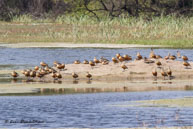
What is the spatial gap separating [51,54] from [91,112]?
19.6 metres

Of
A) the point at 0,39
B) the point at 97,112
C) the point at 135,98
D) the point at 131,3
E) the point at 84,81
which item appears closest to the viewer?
the point at 97,112

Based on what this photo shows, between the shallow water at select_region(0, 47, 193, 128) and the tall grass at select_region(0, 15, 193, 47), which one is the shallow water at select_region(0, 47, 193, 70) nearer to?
the tall grass at select_region(0, 15, 193, 47)

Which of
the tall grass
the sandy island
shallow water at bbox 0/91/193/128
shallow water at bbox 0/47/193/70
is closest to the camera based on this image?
shallow water at bbox 0/91/193/128

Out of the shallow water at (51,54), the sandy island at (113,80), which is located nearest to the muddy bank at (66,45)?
the shallow water at (51,54)

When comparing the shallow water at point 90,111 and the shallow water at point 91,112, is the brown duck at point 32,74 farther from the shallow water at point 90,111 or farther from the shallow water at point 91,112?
the shallow water at point 91,112

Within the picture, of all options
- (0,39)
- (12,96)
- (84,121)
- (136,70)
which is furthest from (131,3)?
(84,121)

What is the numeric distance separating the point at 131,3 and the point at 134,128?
5182 cm

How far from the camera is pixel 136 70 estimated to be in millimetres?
24141

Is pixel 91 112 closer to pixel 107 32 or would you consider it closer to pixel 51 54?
pixel 51 54

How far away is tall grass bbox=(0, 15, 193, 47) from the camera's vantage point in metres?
41.6

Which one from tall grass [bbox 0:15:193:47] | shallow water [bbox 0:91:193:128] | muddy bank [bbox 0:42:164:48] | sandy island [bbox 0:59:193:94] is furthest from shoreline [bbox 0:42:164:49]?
shallow water [bbox 0:91:193:128]

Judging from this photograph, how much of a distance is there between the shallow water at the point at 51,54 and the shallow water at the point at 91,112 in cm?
1023

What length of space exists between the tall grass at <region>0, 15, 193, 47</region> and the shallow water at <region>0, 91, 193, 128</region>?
831 inches

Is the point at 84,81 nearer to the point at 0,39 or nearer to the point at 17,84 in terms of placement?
the point at 17,84
